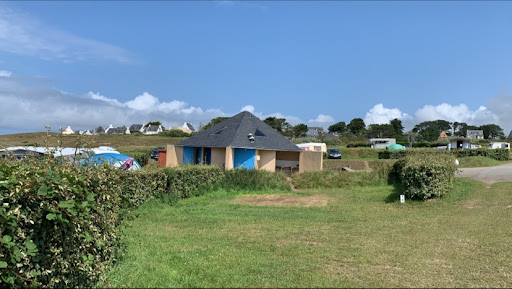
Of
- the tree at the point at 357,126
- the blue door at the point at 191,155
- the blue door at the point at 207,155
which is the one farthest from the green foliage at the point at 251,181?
the tree at the point at 357,126

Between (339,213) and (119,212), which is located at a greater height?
(119,212)

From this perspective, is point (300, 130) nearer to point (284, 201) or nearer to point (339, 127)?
point (339, 127)

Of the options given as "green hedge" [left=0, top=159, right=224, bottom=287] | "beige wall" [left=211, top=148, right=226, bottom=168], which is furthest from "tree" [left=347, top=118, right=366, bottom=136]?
"green hedge" [left=0, top=159, right=224, bottom=287]

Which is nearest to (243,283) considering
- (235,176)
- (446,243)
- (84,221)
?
(84,221)

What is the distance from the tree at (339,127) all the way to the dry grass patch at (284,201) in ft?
334

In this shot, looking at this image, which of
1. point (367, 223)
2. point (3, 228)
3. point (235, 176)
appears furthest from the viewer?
point (235, 176)

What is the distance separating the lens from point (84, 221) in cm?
436

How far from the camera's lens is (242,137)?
1052 inches

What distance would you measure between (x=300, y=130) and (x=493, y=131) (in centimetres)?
6621

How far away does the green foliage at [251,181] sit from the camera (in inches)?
745

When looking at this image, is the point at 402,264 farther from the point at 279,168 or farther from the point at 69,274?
the point at 279,168

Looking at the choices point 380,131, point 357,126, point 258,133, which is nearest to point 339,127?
point 357,126

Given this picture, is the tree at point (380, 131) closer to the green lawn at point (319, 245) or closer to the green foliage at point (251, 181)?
the green foliage at point (251, 181)

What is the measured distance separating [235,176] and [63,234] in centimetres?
1502
